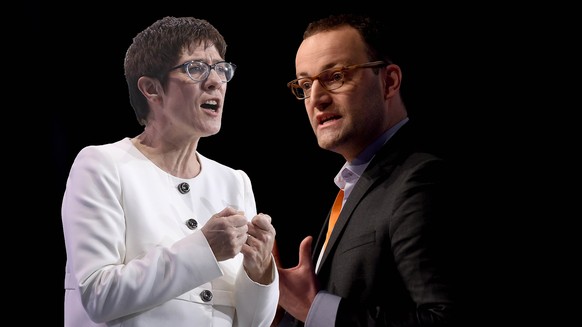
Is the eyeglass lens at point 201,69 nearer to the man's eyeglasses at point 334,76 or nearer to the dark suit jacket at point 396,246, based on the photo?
the man's eyeglasses at point 334,76

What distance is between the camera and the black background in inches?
113

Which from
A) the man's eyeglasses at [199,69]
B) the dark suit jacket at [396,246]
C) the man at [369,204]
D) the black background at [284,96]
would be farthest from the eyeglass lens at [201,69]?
the black background at [284,96]

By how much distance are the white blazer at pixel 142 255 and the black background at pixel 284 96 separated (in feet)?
3.16

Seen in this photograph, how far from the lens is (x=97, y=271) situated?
1.72 meters

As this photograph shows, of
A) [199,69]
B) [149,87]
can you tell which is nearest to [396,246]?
[199,69]

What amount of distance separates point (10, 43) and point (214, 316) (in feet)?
6.44

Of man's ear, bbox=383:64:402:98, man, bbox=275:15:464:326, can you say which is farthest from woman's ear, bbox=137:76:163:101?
man's ear, bbox=383:64:402:98

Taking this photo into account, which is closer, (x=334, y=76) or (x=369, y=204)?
(x=369, y=204)

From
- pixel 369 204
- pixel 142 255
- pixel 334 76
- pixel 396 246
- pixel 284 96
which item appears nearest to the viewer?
pixel 142 255

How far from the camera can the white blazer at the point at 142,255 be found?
172 centimetres

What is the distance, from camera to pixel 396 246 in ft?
6.51

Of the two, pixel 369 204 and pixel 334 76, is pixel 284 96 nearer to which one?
pixel 334 76

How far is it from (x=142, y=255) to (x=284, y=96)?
1.87 m

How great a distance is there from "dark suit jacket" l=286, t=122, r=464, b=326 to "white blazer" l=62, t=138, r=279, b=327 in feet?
0.86
